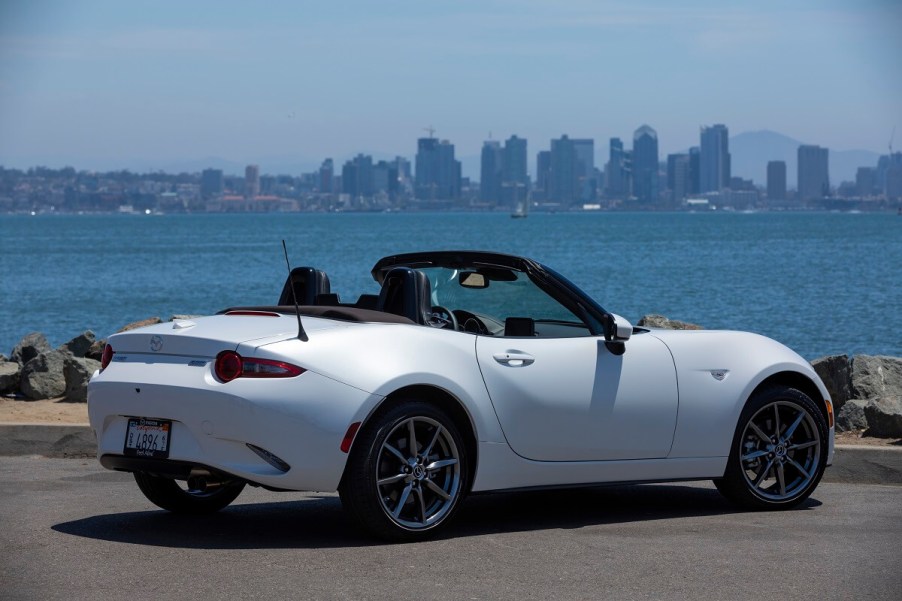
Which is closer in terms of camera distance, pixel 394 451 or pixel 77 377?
pixel 394 451

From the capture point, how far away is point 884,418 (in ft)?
35.8

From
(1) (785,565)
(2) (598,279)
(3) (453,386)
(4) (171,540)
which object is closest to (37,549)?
(4) (171,540)

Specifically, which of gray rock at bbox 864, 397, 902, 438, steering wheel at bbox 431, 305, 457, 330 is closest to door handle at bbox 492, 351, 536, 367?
steering wheel at bbox 431, 305, 457, 330

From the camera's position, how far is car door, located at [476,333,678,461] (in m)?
7.27

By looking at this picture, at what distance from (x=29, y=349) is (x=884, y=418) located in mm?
12904

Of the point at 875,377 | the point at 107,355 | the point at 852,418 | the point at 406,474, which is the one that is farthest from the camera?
the point at 875,377

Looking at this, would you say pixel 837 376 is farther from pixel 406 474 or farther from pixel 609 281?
pixel 609 281

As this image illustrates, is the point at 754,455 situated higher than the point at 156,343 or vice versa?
the point at 156,343

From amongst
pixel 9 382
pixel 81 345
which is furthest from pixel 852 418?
pixel 81 345

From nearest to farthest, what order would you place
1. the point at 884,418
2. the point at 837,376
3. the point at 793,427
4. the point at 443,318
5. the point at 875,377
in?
the point at 443,318, the point at 793,427, the point at 884,418, the point at 875,377, the point at 837,376

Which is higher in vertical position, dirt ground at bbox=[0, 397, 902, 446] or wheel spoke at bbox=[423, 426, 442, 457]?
wheel spoke at bbox=[423, 426, 442, 457]

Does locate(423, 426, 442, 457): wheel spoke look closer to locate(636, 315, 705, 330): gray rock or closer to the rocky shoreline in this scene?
the rocky shoreline

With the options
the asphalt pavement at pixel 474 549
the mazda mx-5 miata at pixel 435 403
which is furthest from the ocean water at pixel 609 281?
the asphalt pavement at pixel 474 549

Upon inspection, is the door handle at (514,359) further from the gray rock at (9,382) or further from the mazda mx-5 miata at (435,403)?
the gray rock at (9,382)
